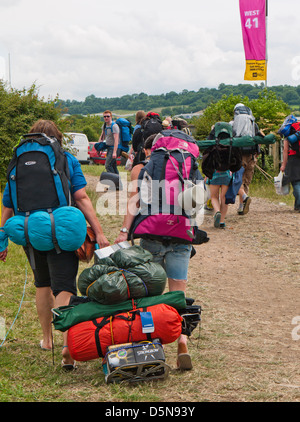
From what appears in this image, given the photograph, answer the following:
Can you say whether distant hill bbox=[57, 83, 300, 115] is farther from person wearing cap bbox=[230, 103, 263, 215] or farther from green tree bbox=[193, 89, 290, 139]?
person wearing cap bbox=[230, 103, 263, 215]

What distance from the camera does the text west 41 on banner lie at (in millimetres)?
19031

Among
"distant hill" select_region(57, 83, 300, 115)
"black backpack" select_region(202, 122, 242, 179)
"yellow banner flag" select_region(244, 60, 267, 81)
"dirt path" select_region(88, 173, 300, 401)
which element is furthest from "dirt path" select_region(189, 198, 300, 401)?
"distant hill" select_region(57, 83, 300, 115)

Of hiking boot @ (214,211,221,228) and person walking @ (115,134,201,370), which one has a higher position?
person walking @ (115,134,201,370)

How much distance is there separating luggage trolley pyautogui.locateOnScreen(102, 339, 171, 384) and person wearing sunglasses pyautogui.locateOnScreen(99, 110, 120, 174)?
9.07m

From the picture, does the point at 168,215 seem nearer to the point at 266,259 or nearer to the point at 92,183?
the point at 266,259

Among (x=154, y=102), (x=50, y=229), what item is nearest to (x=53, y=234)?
(x=50, y=229)

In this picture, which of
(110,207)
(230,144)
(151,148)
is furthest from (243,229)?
(151,148)

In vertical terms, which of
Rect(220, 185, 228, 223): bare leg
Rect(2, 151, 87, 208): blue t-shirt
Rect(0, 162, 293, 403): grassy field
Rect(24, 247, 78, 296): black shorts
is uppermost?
Rect(2, 151, 87, 208): blue t-shirt

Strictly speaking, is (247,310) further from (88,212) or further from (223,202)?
(223,202)

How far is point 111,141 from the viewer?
13.2 m

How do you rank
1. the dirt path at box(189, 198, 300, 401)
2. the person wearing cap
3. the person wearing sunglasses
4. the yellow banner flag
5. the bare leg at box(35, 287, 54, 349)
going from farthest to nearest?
the yellow banner flag
the person wearing sunglasses
the person wearing cap
the bare leg at box(35, 287, 54, 349)
the dirt path at box(189, 198, 300, 401)

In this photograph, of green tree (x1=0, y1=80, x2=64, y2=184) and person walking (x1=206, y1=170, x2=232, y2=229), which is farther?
green tree (x1=0, y1=80, x2=64, y2=184)

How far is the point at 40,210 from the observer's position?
437cm

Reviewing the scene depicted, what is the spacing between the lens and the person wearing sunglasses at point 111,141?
12945 mm
